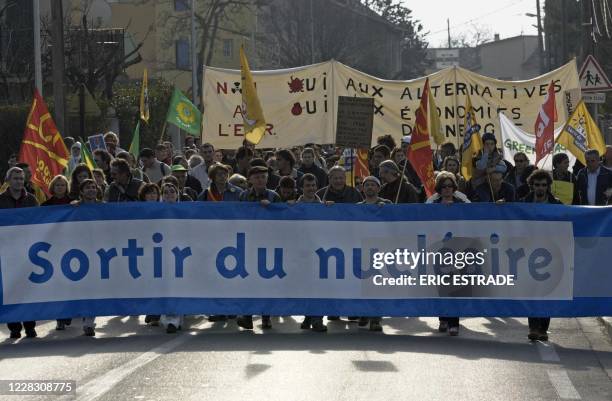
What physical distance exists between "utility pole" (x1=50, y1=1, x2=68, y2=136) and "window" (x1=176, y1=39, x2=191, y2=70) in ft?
181

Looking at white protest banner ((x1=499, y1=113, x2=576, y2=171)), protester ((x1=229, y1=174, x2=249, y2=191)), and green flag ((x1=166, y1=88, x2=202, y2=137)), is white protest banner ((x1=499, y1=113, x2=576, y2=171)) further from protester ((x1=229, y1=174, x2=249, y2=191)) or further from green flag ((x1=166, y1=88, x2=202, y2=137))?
protester ((x1=229, y1=174, x2=249, y2=191))

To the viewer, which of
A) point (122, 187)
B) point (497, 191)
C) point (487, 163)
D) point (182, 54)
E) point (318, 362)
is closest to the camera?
point (318, 362)

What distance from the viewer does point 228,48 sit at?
81875mm

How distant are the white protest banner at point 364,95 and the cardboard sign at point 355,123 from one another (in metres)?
5.64

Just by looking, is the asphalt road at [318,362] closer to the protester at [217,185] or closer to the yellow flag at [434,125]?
the protester at [217,185]

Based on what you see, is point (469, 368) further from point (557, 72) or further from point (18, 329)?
point (557, 72)

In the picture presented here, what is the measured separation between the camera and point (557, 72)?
22344 mm

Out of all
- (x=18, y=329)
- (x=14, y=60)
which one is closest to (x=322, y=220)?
(x=18, y=329)

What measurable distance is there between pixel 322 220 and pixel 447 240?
123 centimetres

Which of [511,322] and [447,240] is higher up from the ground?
[447,240]

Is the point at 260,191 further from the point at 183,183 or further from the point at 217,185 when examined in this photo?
the point at 183,183

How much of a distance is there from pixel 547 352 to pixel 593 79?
1116 cm

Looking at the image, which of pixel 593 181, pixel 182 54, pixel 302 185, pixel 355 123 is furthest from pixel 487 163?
pixel 182 54

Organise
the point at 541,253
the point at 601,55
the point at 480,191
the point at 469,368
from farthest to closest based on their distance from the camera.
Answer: the point at 601,55 → the point at 480,191 → the point at 541,253 → the point at 469,368
